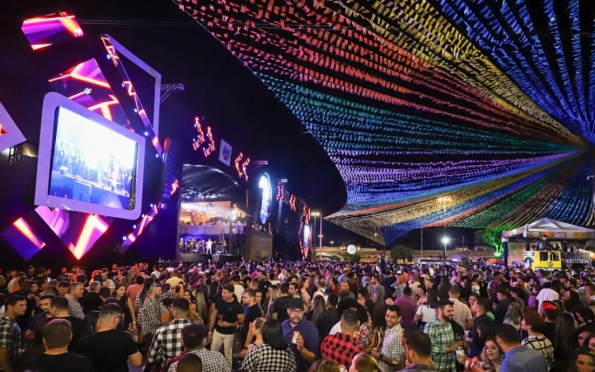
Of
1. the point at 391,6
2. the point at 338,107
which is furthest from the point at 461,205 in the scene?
the point at 391,6

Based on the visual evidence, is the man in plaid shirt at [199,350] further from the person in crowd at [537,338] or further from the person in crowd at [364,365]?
the person in crowd at [537,338]

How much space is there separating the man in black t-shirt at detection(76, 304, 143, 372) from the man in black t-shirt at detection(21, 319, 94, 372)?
2.13 feet

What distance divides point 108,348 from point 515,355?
11.8 feet

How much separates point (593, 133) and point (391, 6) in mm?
12045

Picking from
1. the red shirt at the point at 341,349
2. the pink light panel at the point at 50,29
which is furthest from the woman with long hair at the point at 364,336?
the pink light panel at the point at 50,29

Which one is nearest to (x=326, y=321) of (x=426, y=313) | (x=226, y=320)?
(x=226, y=320)

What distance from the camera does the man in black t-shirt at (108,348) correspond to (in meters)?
4.43

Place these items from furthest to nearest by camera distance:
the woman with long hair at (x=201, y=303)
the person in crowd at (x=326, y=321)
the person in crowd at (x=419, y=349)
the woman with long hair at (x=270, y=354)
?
1. the woman with long hair at (x=201, y=303)
2. the person in crowd at (x=326, y=321)
3. the woman with long hair at (x=270, y=354)
4. the person in crowd at (x=419, y=349)

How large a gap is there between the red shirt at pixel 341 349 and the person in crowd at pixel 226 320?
2.81m

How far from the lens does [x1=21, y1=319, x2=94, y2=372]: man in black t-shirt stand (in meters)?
3.66

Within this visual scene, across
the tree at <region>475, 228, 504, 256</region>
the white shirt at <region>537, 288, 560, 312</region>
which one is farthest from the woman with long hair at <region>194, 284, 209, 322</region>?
the tree at <region>475, 228, 504, 256</region>

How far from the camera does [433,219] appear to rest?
43.2 m

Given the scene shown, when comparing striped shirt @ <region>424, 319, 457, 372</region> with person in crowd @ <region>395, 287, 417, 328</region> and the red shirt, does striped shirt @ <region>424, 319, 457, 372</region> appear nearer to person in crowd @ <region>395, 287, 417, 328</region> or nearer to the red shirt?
the red shirt

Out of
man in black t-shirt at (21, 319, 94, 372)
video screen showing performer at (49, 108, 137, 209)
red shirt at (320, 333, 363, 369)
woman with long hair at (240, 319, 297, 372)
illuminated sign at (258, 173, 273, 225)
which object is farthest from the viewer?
illuminated sign at (258, 173, 273, 225)
